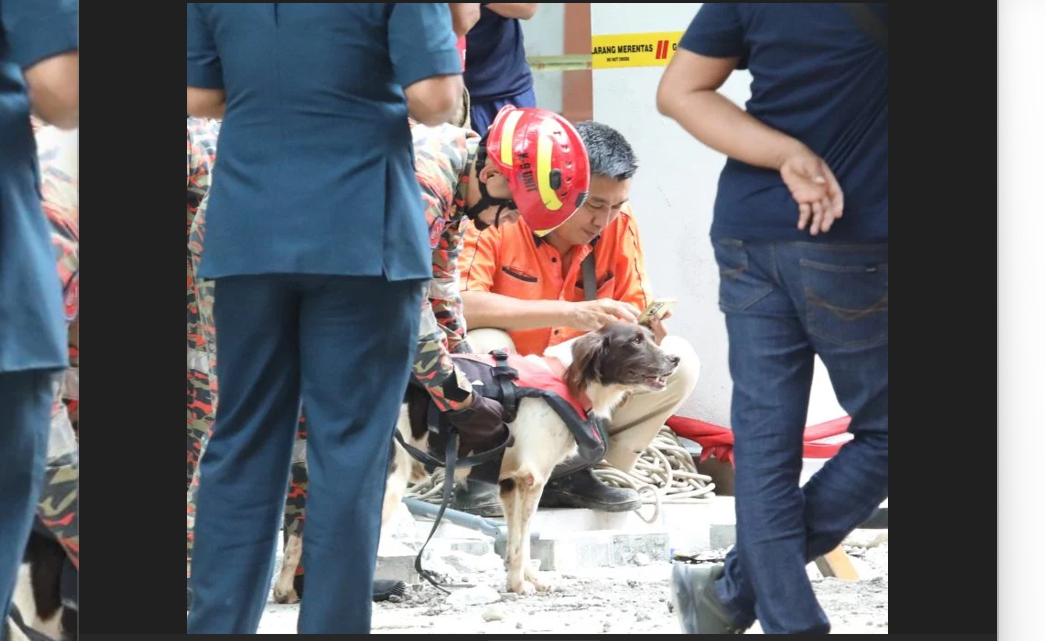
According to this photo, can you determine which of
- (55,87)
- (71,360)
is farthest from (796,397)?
(55,87)

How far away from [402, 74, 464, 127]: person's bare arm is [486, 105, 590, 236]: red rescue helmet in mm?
449

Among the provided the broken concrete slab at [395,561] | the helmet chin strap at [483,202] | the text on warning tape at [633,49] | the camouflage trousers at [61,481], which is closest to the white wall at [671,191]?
the text on warning tape at [633,49]

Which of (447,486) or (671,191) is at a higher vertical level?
(671,191)

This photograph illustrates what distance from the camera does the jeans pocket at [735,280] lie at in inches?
131

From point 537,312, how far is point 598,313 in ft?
0.53

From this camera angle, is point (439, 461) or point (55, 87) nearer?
point (55, 87)

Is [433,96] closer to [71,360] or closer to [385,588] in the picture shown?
[71,360]

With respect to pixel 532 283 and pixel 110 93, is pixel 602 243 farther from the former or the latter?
pixel 110 93

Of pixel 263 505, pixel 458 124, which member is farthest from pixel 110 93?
pixel 263 505

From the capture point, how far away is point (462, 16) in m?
3.18

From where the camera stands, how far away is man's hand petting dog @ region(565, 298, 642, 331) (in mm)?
3629

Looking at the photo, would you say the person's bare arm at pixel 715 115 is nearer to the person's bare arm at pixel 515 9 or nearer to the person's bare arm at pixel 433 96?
the person's bare arm at pixel 515 9

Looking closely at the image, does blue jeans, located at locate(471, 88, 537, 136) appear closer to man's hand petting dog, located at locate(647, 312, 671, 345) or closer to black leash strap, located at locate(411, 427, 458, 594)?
man's hand petting dog, located at locate(647, 312, 671, 345)

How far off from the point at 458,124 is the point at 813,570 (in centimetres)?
142
